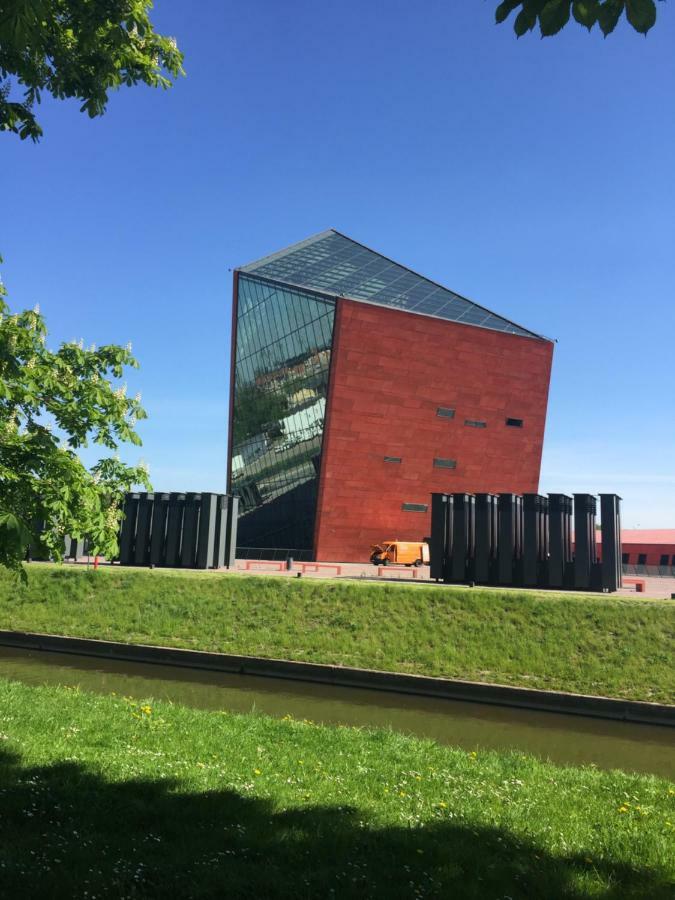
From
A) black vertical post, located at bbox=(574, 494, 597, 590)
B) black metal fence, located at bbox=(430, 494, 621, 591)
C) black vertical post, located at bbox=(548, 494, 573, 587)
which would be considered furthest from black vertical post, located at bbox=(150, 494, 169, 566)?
black vertical post, located at bbox=(574, 494, 597, 590)

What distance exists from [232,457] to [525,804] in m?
55.8

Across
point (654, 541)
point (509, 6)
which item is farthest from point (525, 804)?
point (654, 541)

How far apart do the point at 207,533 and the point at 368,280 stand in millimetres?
27602

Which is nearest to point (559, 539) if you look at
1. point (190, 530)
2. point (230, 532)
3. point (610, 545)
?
point (610, 545)

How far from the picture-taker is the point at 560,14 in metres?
3.82

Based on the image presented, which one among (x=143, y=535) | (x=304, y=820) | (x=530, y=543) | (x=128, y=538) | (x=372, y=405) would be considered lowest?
(x=304, y=820)

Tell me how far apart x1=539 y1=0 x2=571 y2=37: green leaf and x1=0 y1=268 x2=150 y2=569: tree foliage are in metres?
4.97

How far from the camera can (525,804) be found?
691 centimetres

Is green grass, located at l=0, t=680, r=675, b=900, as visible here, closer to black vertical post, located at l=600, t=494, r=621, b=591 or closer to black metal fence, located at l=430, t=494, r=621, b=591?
black metal fence, located at l=430, t=494, r=621, b=591

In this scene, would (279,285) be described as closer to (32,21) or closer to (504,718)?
(504,718)

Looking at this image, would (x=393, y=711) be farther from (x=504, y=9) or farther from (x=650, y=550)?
(x=650, y=550)

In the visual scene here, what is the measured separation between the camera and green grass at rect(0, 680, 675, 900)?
467 centimetres

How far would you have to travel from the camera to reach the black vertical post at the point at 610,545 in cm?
2803

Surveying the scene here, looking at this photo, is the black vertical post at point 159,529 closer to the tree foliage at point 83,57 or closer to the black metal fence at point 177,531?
the black metal fence at point 177,531
